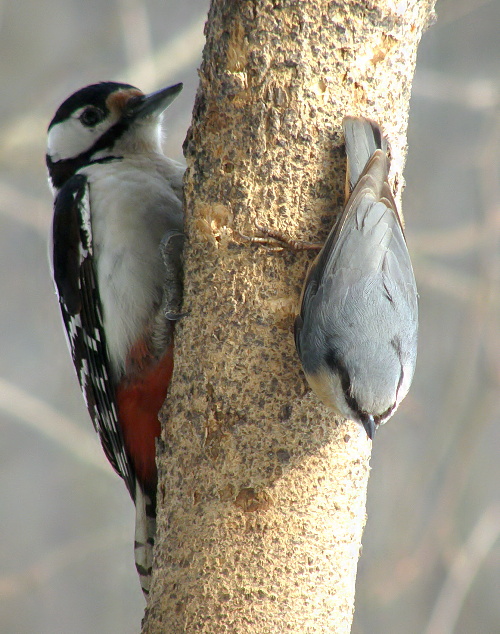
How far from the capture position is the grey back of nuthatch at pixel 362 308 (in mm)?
1841

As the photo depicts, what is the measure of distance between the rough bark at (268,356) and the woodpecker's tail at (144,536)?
0.39 metres

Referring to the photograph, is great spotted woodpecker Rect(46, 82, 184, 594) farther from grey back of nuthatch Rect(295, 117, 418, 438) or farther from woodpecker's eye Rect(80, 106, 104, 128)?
grey back of nuthatch Rect(295, 117, 418, 438)

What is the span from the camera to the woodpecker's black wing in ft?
8.46

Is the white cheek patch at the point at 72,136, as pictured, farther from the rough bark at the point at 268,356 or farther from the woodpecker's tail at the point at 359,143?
the woodpecker's tail at the point at 359,143

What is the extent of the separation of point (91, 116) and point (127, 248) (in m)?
0.65

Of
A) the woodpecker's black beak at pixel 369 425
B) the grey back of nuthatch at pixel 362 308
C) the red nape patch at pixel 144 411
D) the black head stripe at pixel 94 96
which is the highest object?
the black head stripe at pixel 94 96

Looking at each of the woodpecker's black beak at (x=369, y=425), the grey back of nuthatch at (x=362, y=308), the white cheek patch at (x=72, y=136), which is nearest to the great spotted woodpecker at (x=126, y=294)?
the white cheek patch at (x=72, y=136)

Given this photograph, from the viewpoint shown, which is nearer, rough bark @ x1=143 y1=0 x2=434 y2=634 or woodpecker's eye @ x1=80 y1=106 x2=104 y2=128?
rough bark @ x1=143 y1=0 x2=434 y2=634

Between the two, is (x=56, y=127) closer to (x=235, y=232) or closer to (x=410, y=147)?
(x=235, y=232)

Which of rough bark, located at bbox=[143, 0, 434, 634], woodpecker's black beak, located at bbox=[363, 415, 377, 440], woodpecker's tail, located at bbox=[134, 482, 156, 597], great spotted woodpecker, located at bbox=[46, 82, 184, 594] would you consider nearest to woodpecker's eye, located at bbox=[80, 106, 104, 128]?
great spotted woodpecker, located at bbox=[46, 82, 184, 594]

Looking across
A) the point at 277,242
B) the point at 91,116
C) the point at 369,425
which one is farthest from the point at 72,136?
the point at 369,425

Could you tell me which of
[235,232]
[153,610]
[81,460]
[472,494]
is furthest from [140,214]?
[472,494]

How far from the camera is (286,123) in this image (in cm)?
204

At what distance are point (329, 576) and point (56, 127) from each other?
1892 millimetres
